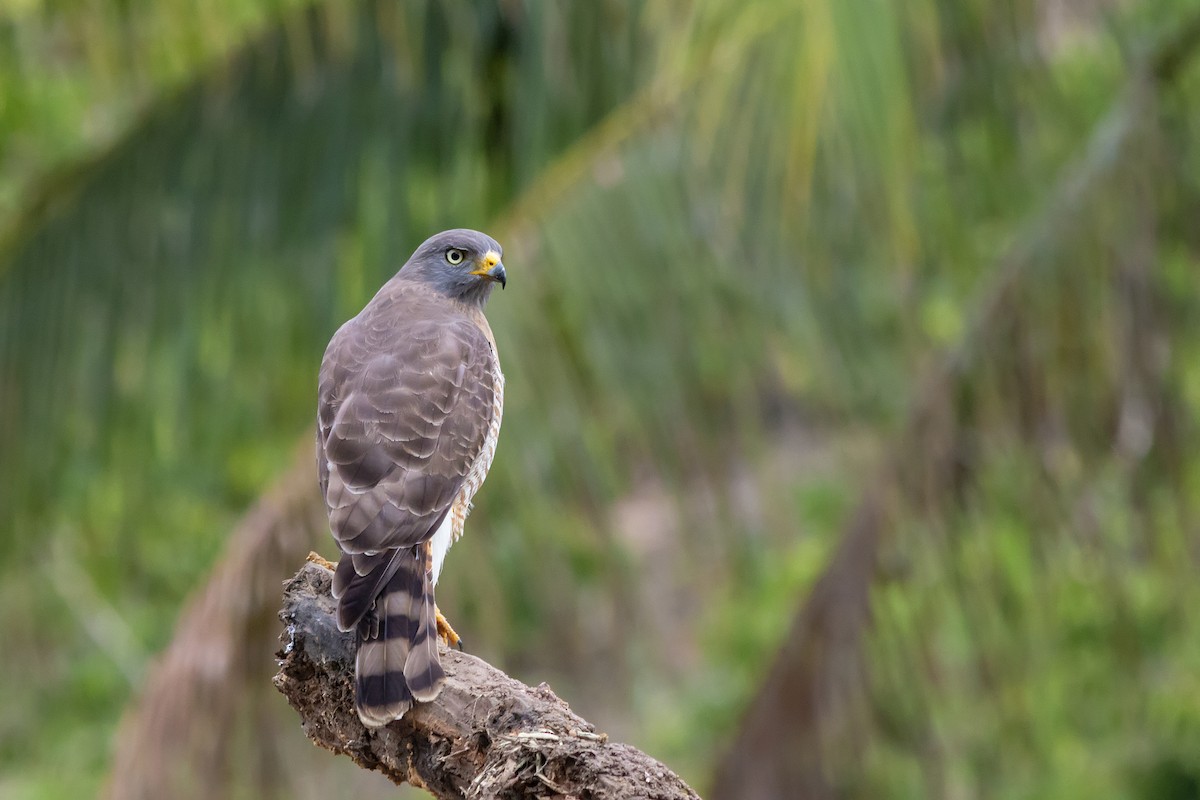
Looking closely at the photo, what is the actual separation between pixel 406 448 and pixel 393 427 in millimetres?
69

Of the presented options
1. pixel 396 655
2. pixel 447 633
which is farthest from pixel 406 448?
pixel 396 655

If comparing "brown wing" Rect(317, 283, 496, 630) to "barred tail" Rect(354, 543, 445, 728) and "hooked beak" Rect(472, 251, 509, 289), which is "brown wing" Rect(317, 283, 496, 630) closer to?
"barred tail" Rect(354, 543, 445, 728)

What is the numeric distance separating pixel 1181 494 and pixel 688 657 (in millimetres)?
7650

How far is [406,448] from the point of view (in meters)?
3.96

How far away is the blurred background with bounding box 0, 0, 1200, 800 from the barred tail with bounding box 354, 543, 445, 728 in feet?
6.39

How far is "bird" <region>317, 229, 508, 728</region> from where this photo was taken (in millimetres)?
3408

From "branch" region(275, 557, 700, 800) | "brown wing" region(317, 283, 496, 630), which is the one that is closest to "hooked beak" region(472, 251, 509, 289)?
Result: "brown wing" region(317, 283, 496, 630)

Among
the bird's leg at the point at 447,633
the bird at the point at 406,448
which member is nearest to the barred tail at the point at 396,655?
the bird at the point at 406,448

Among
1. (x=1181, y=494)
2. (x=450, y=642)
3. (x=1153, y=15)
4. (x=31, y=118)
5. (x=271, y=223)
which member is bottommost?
(x=450, y=642)

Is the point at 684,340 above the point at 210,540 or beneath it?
beneath

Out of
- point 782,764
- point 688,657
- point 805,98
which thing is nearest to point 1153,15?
point 805,98

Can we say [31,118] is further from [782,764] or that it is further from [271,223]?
[782,764]

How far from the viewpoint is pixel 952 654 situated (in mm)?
9258

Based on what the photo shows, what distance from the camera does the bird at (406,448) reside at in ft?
11.2
